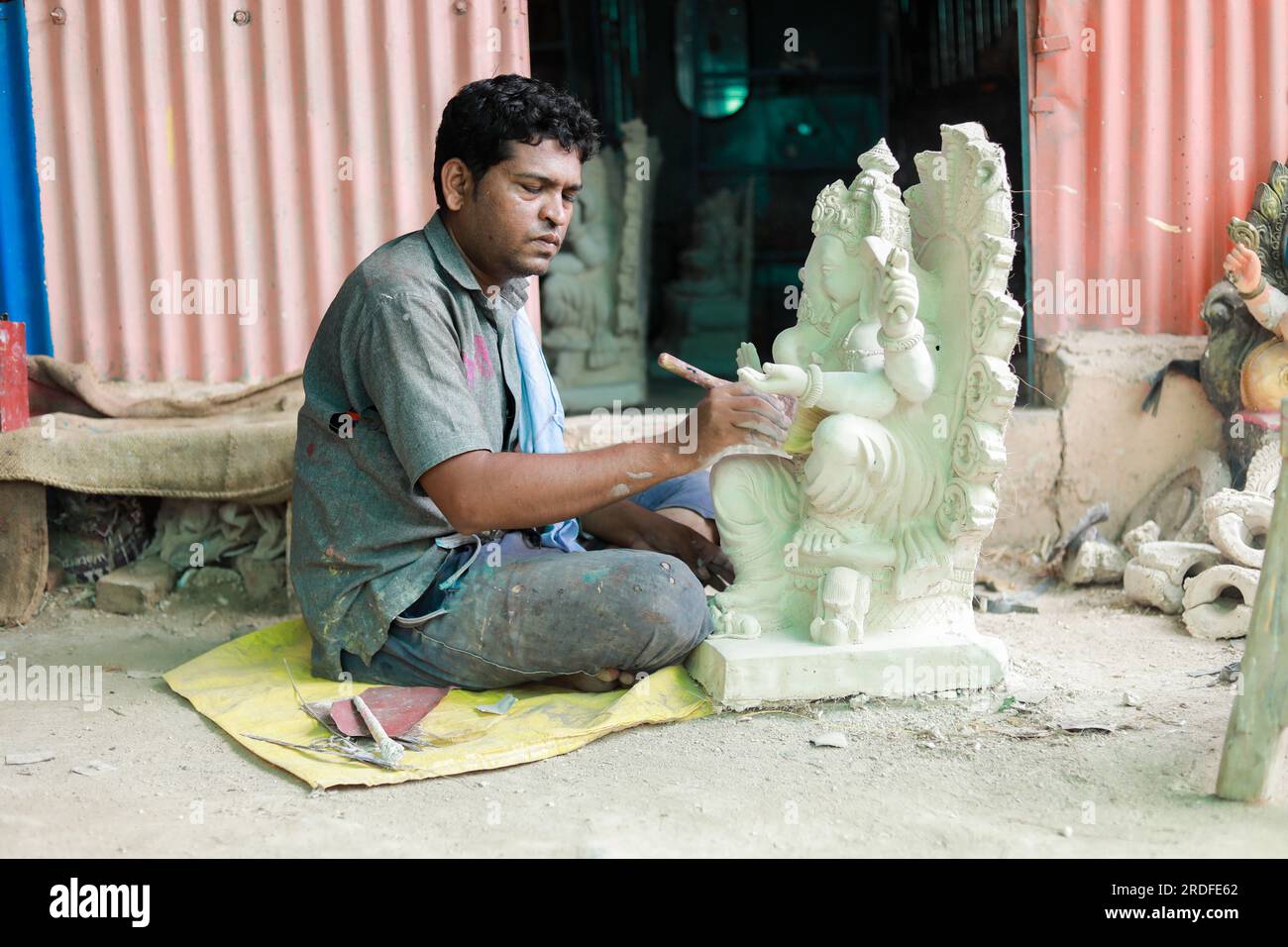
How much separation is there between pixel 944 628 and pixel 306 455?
170cm

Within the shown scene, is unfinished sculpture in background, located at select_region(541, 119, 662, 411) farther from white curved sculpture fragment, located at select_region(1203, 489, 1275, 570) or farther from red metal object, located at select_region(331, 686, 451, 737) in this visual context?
red metal object, located at select_region(331, 686, 451, 737)

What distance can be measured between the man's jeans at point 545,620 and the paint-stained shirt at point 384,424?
8cm

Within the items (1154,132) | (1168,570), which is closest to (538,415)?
(1168,570)

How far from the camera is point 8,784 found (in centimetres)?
274

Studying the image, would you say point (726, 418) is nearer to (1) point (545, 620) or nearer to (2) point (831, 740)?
(1) point (545, 620)

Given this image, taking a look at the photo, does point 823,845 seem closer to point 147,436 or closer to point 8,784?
point 8,784

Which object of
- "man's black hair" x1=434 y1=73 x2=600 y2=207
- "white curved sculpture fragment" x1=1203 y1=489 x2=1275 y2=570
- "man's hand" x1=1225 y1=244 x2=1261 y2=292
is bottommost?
"white curved sculpture fragment" x1=1203 y1=489 x2=1275 y2=570

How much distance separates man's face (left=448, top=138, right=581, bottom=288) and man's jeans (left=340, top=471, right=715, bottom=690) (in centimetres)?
75

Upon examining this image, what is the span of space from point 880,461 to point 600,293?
428 cm

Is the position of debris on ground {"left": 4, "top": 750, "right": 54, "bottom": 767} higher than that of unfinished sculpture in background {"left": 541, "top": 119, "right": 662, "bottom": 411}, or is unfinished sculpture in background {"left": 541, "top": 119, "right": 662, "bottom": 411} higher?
unfinished sculpture in background {"left": 541, "top": 119, "right": 662, "bottom": 411}

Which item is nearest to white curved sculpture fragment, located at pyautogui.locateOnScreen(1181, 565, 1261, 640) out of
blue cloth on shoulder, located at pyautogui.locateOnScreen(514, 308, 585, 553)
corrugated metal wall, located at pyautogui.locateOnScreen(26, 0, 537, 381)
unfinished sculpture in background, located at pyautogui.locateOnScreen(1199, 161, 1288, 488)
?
unfinished sculpture in background, located at pyautogui.locateOnScreen(1199, 161, 1288, 488)

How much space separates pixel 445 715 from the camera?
3.03m

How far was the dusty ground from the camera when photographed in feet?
7.69

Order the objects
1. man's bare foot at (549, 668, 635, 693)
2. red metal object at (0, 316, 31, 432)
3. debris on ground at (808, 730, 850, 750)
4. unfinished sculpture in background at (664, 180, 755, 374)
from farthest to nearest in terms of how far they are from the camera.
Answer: unfinished sculpture in background at (664, 180, 755, 374), red metal object at (0, 316, 31, 432), man's bare foot at (549, 668, 635, 693), debris on ground at (808, 730, 850, 750)
